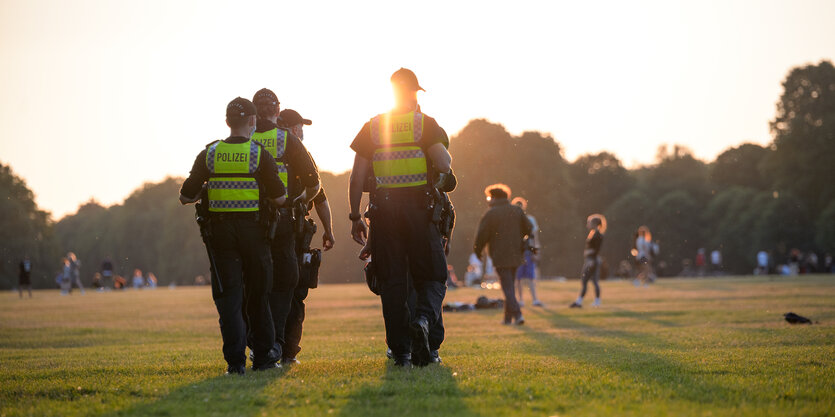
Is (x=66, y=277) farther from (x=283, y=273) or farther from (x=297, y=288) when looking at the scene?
(x=283, y=273)

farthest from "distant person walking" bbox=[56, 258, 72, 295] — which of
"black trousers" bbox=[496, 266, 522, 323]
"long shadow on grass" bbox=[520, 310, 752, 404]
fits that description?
"long shadow on grass" bbox=[520, 310, 752, 404]

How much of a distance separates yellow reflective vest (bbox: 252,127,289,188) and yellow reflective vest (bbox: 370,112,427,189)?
2.47 ft

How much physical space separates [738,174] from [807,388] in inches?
3707

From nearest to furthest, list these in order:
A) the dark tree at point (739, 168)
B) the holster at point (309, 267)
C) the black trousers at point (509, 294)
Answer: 1. the holster at point (309, 267)
2. the black trousers at point (509, 294)
3. the dark tree at point (739, 168)

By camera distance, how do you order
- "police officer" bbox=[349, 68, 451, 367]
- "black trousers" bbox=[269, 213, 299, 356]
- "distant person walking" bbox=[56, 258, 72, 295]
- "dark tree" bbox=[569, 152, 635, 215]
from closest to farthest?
"police officer" bbox=[349, 68, 451, 367], "black trousers" bbox=[269, 213, 299, 356], "distant person walking" bbox=[56, 258, 72, 295], "dark tree" bbox=[569, 152, 635, 215]

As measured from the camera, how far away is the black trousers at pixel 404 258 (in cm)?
809

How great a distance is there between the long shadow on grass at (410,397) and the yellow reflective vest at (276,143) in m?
1.92

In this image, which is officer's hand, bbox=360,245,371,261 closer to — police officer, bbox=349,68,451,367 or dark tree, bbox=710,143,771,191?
police officer, bbox=349,68,451,367

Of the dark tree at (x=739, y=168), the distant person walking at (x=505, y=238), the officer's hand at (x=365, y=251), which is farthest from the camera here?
the dark tree at (x=739, y=168)

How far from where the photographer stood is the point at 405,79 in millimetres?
8398

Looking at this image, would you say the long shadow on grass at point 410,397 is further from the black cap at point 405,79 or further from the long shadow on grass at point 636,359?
the black cap at point 405,79

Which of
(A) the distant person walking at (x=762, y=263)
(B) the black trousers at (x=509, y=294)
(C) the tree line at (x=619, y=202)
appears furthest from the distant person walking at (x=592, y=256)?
(A) the distant person walking at (x=762, y=263)

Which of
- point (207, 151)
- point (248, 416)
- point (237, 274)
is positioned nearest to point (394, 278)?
point (237, 274)

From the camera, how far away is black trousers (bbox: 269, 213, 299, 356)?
8.28 meters
